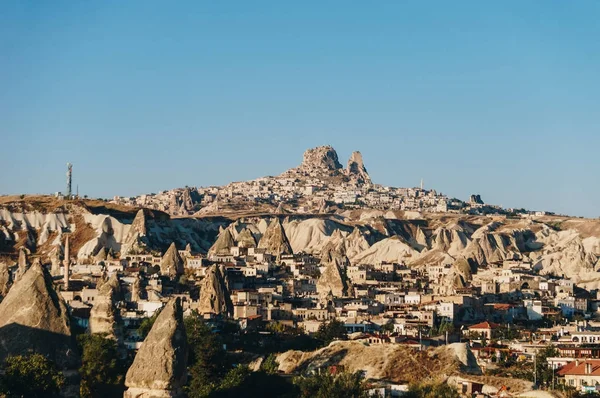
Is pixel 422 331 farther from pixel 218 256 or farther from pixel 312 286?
pixel 218 256

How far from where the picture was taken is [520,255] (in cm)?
18662

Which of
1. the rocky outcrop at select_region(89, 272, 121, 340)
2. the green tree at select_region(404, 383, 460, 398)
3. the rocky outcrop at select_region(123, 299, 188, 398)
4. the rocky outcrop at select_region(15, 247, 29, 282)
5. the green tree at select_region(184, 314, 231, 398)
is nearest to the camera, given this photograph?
the rocky outcrop at select_region(123, 299, 188, 398)

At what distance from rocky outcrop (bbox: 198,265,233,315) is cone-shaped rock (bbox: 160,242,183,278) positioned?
73.8ft

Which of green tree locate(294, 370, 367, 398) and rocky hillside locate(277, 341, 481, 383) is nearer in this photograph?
green tree locate(294, 370, 367, 398)

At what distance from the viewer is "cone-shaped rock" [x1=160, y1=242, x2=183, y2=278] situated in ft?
404

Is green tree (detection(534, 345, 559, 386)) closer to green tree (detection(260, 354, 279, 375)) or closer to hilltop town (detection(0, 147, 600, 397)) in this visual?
hilltop town (detection(0, 147, 600, 397))

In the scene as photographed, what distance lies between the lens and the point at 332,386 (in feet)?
153

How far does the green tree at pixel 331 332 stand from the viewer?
81.2 meters

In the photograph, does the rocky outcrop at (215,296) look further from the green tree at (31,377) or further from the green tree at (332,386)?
the green tree at (31,377)

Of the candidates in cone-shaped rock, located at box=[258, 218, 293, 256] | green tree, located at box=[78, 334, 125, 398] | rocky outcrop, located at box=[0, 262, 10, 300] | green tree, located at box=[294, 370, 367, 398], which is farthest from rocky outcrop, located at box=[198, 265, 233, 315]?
cone-shaped rock, located at box=[258, 218, 293, 256]

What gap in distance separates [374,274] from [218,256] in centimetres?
1496

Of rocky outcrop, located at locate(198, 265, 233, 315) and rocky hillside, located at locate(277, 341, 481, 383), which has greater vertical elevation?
rocky outcrop, located at locate(198, 265, 233, 315)

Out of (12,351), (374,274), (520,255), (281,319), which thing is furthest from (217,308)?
(520,255)

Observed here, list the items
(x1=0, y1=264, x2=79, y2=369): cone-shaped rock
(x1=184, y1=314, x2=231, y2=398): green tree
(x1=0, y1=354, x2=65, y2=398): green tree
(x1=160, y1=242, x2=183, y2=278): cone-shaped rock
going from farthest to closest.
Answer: (x1=160, y1=242, x2=183, y2=278): cone-shaped rock, (x1=184, y1=314, x2=231, y2=398): green tree, (x1=0, y1=354, x2=65, y2=398): green tree, (x1=0, y1=264, x2=79, y2=369): cone-shaped rock
